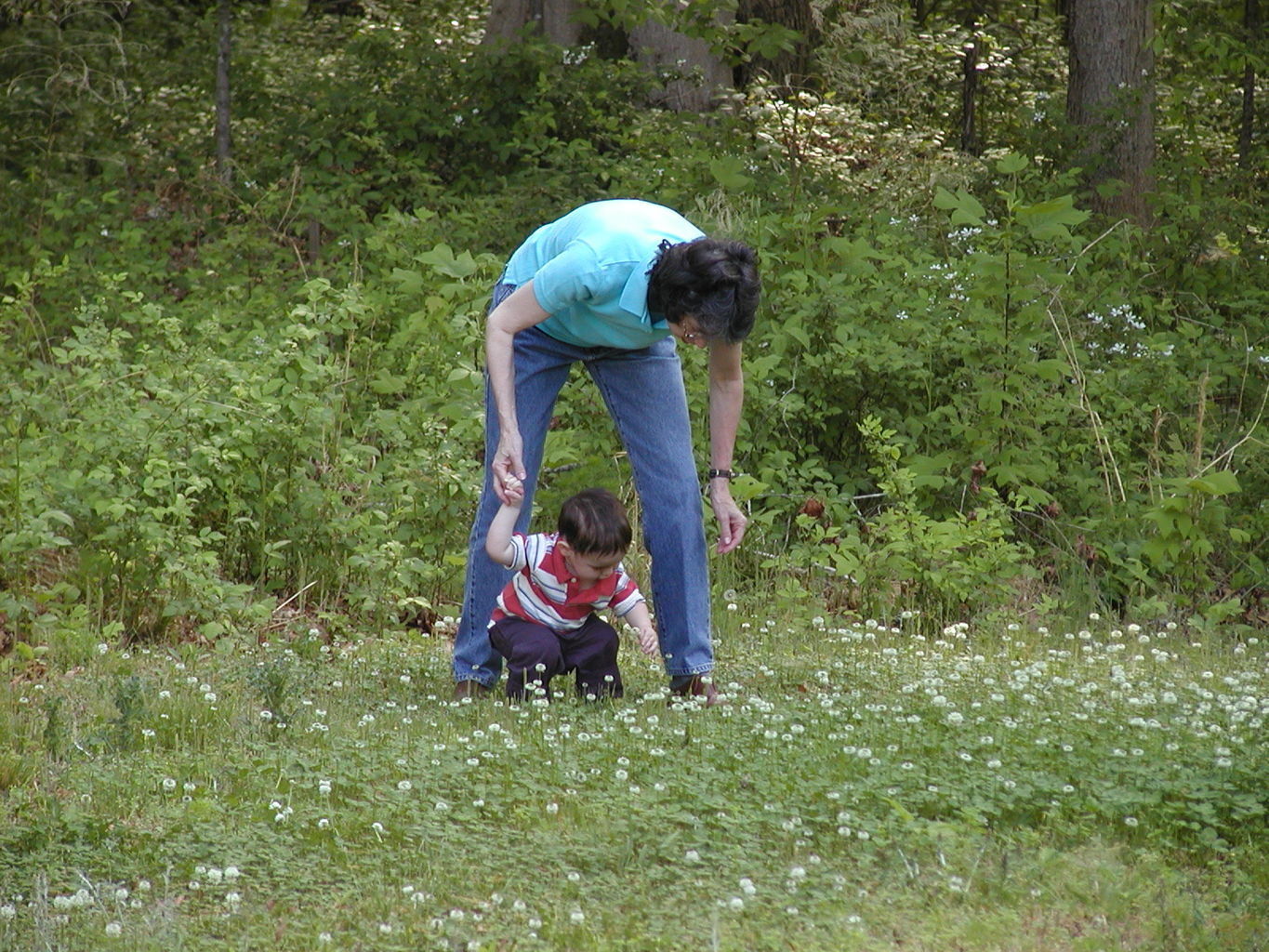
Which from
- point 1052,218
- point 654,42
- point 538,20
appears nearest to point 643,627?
point 1052,218

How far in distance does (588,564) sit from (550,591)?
22cm

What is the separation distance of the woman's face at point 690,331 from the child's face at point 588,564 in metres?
0.85

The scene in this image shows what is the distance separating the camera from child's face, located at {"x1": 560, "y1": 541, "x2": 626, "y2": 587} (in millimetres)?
5219

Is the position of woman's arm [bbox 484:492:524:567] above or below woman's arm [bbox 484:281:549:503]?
below

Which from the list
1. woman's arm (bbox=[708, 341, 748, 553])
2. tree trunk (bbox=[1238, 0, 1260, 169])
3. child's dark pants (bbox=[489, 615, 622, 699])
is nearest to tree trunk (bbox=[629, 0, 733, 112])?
tree trunk (bbox=[1238, 0, 1260, 169])

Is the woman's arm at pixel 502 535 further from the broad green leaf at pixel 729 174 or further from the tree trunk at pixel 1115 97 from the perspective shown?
the tree trunk at pixel 1115 97

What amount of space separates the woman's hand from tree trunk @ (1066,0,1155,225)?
26.0 ft

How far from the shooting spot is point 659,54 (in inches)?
543

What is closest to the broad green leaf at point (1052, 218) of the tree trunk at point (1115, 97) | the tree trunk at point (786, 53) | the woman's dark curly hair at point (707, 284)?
the woman's dark curly hair at point (707, 284)

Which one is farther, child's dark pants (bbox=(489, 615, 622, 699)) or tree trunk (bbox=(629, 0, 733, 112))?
tree trunk (bbox=(629, 0, 733, 112))

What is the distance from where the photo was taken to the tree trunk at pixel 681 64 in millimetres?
13531

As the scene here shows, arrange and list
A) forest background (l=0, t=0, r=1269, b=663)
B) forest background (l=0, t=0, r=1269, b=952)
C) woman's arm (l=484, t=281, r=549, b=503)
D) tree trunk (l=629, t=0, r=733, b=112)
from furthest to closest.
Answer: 1. tree trunk (l=629, t=0, r=733, b=112)
2. forest background (l=0, t=0, r=1269, b=663)
3. woman's arm (l=484, t=281, r=549, b=503)
4. forest background (l=0, t=0, r=1269, b=952)

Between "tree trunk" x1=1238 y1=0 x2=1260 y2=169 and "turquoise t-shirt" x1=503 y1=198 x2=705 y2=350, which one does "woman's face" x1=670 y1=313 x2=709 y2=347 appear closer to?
"turquoise t-shirt" x1=503 y1=198 x2=705 y2=350

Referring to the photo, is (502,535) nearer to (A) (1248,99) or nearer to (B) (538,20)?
(B) (538,20)
